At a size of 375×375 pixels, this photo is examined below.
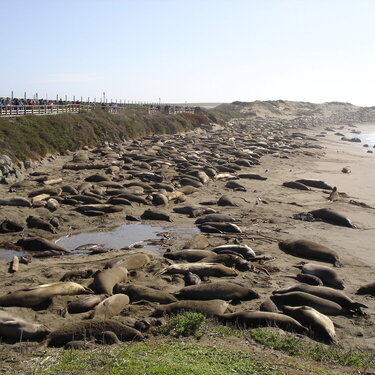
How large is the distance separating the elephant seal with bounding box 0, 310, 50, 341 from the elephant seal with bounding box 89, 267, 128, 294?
2060 mm

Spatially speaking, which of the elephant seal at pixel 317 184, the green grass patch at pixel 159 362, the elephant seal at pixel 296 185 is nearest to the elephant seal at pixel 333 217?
the elephant seal at pixel 296 185

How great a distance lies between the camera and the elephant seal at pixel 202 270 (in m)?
10.4

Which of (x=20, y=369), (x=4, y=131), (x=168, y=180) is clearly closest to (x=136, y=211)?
(x=168, y=180)

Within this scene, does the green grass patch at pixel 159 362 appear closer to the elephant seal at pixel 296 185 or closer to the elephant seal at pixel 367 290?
the elephant seal at pixel 367 290

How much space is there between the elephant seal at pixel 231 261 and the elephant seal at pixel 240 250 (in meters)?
0.56

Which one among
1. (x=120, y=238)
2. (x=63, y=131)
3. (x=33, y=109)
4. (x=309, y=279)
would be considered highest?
(x=33, y=109)

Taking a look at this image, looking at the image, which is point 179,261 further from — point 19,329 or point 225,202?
point 225,202

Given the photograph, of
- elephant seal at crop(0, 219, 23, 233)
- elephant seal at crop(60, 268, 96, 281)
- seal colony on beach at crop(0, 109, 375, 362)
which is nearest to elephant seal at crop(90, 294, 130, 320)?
seal colony on beach at crop(0, 109, 375, 362)

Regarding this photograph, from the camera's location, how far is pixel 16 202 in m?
15.4

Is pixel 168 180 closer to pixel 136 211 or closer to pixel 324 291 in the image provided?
pixel 136 211

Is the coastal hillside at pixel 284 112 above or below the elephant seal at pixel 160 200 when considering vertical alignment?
above

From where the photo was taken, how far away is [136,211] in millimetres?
16281

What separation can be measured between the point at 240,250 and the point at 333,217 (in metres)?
A: 5.59

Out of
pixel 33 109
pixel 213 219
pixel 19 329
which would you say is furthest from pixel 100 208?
pixel 33 109
